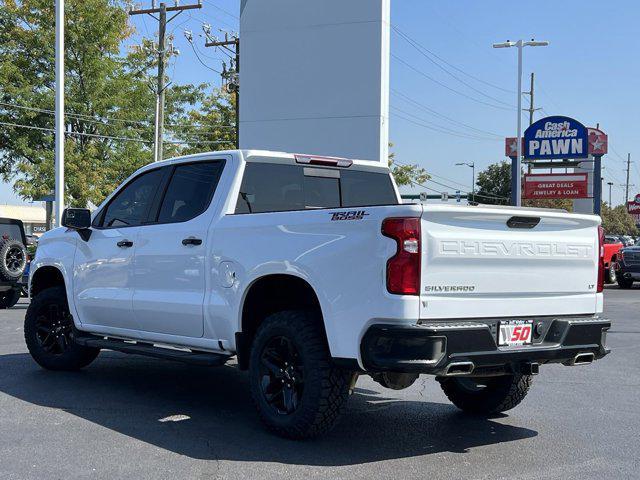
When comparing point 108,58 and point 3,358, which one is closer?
point 3,358

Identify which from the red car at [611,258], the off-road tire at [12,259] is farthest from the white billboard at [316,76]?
the red car at [611,258]

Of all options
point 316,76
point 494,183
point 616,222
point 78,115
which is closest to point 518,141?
point 316,76

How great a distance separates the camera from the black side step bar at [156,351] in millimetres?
5926

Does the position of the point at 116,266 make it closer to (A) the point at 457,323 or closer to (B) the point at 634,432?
(A) the point at 457,323

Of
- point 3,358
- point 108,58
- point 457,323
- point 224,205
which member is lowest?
point 3,358

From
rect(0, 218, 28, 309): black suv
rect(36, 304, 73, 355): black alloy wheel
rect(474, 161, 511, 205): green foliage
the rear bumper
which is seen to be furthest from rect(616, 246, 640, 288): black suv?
rect(474, 161, 511, 205): green foliage

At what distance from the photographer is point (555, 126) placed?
3497 centimetres

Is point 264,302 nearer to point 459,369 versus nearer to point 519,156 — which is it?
point 459,369

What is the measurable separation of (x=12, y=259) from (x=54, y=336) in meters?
7.61

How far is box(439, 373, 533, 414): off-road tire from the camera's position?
6270 millimetres

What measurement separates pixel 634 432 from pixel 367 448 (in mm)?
2133

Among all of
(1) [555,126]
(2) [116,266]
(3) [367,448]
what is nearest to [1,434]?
(2) [116,266]

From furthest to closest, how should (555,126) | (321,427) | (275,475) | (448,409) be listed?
1. (555,126)
2. (448,409)
3. (321,427)
4. (275,475)

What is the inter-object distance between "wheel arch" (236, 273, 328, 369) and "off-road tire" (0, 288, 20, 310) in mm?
10746
